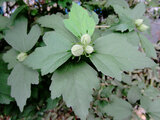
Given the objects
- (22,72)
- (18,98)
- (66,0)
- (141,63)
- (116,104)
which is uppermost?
(66,0)

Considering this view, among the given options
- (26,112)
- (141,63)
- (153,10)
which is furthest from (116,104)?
(153,10)

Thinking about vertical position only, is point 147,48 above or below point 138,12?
below

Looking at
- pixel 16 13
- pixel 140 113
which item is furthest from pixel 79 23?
pixel 140 113

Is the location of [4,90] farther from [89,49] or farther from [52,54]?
[89,49]

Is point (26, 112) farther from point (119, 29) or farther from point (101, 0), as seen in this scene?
point (101, 0)

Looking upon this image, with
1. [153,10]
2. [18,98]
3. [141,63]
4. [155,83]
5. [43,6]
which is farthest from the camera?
[153,10]

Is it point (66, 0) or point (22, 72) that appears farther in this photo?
point (66, 0)

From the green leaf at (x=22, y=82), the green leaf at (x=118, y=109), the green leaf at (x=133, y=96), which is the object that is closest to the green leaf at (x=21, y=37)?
the green leaf at (x=22, y=82)
